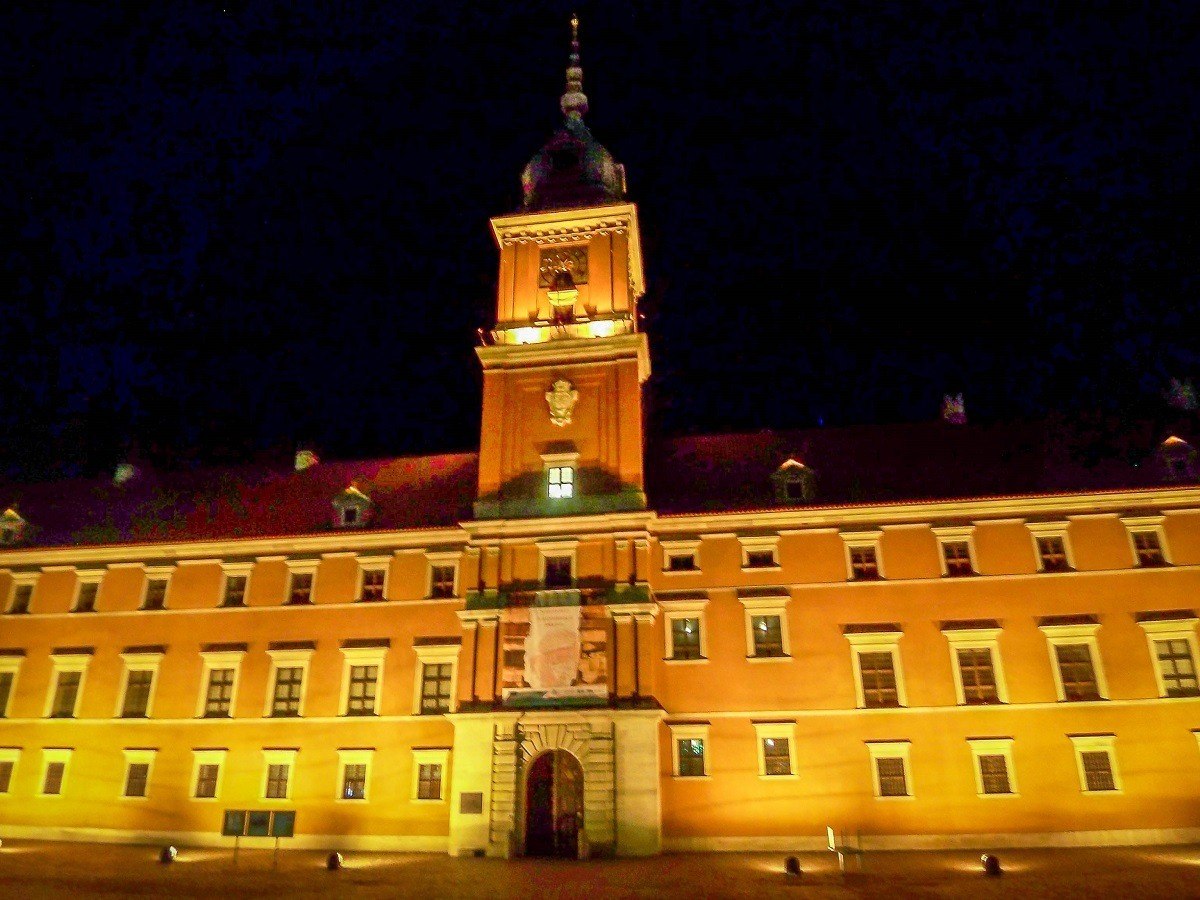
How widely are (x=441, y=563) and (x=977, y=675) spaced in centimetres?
1808

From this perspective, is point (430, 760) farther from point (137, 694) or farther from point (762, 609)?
point (762, 609)

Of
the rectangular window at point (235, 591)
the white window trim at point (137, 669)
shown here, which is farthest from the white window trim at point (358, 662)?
the white window trim at point (137, 669)

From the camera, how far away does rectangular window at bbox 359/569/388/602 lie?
32125 millimetres

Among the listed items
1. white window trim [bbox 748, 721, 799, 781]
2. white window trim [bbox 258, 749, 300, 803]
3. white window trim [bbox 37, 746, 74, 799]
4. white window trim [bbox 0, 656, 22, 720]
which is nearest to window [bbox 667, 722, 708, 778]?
white window trim [bbox 748, 721, 799, 781]

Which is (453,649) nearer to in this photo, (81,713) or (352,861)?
(352,861)

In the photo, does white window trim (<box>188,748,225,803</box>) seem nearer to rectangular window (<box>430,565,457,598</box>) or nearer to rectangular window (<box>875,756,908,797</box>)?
rectangular window (<box>430,565,457,598</box>)

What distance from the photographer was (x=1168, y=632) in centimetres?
2761

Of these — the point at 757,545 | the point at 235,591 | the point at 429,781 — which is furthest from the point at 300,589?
the point at 757,545

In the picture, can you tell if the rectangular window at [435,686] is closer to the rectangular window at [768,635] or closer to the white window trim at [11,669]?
the rectangular window at [768,635]

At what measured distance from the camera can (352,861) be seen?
25734mm

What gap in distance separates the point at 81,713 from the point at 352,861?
13.5m

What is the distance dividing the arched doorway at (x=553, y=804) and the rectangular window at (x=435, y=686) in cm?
400

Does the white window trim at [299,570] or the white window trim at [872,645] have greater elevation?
the white window trim at [299,570]

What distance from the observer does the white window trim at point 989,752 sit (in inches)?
1048
